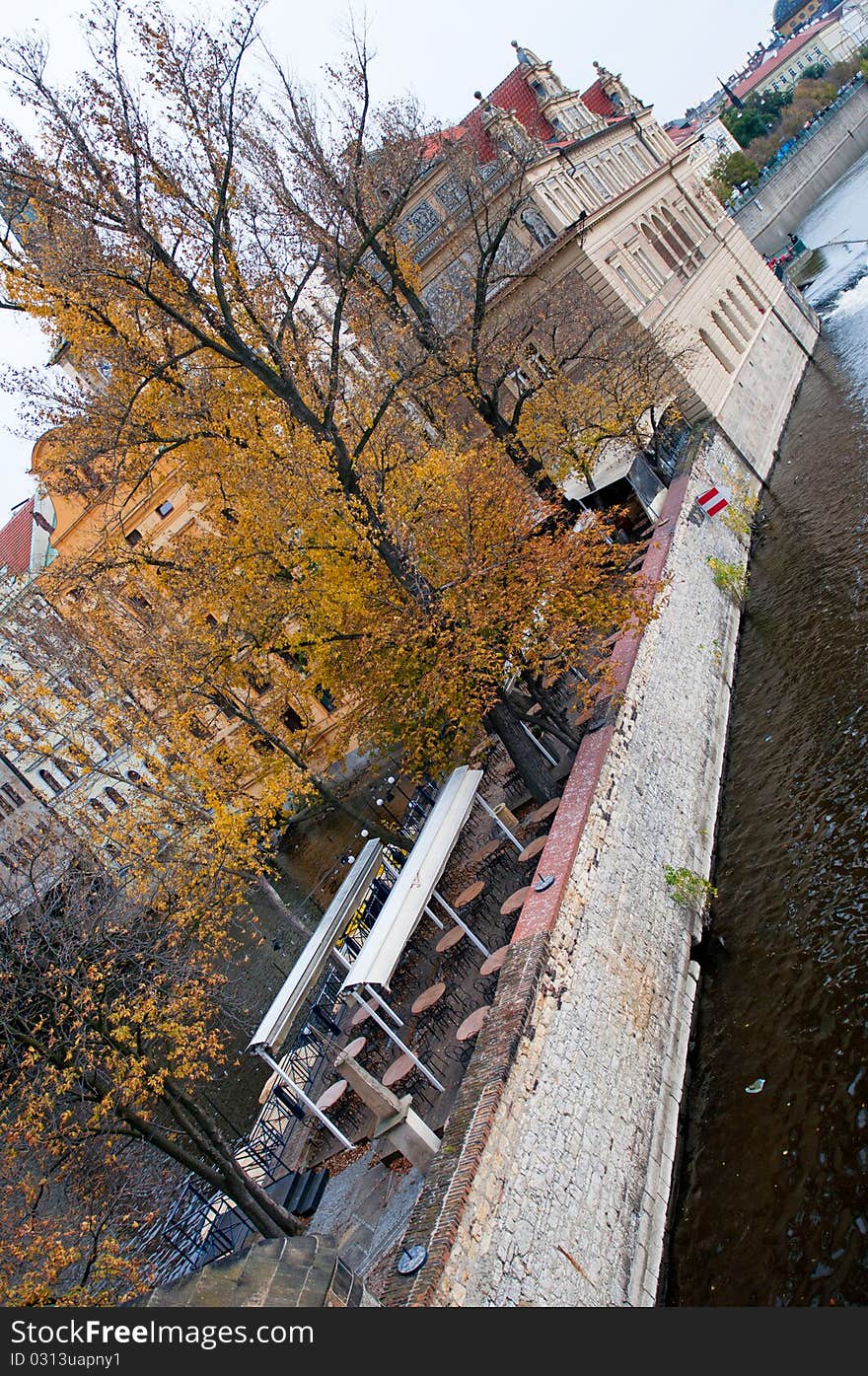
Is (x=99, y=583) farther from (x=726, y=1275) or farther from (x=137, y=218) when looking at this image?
(x=726, y=1275)

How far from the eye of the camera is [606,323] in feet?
96.3

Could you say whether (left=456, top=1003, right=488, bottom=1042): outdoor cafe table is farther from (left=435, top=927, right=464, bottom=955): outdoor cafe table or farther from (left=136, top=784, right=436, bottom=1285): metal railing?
(left=136, top=784, right=436, bottom=1285): metal railing

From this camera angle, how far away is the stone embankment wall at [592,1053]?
857cm

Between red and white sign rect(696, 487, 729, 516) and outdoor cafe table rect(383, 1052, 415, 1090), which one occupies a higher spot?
red and white sign rect(696, 487, 729, 516)

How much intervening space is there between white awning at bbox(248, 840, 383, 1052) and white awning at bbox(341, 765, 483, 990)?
89 centimetres

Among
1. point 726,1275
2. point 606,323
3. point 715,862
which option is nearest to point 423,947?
point 715,862

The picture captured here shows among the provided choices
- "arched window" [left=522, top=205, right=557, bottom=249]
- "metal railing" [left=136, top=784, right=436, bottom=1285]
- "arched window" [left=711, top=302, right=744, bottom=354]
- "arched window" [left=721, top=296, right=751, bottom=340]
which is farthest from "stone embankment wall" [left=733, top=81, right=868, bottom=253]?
"metal railing" [left=136, top=784, right=436, bottom=1285]

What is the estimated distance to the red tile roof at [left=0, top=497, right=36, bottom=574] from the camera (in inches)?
1507

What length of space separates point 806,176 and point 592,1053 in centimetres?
7768

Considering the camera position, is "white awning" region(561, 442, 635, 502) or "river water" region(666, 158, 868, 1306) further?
"white awning" region(561, 442, 635, 502)

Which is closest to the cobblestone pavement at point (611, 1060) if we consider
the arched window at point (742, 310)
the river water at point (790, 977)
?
the river water at point (790, 977)

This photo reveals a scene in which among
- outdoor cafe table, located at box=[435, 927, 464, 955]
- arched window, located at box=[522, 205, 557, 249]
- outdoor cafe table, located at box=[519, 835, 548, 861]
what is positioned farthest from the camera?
arched window, located at box=[522, 205, 557, 249]
